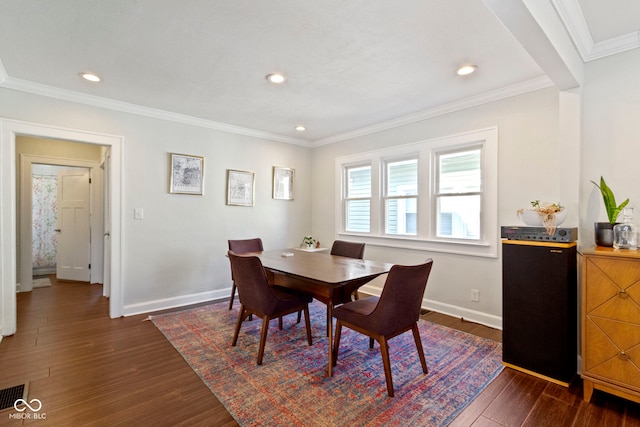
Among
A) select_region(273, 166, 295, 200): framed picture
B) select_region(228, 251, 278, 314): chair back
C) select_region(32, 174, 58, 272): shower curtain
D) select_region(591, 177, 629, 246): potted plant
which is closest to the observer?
select_region(591, 177, 629, 246): potted plant

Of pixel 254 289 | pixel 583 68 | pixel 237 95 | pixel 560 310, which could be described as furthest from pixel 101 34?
pixel 560 310

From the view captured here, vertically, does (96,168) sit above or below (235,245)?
above

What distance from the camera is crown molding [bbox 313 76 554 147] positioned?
2.79m

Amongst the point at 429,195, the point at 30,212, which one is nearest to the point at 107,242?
the point at 30,212

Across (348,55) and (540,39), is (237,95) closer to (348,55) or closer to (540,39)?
(348,55)

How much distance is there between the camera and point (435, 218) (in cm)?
365

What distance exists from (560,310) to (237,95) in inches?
133

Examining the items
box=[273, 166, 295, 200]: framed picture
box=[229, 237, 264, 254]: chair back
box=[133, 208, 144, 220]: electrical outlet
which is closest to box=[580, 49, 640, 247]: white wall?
box=[229, 237, 264, 254]: chair back

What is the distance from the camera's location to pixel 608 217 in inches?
82.8

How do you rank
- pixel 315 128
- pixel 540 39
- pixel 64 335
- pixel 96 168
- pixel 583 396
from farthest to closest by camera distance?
pixel 96 168 < pixel 315 128 < pixel 64 335 < pixel 583 396 < pixel 540 39

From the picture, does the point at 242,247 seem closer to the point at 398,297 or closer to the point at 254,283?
the point at 254,283

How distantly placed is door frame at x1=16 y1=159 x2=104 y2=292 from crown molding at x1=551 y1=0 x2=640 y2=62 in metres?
5.98

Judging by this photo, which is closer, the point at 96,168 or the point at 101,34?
the point at 101,34

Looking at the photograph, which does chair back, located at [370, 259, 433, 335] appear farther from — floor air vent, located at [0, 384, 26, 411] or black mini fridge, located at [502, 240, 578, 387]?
floor air vent, located at [0, 384, 26, 411]
